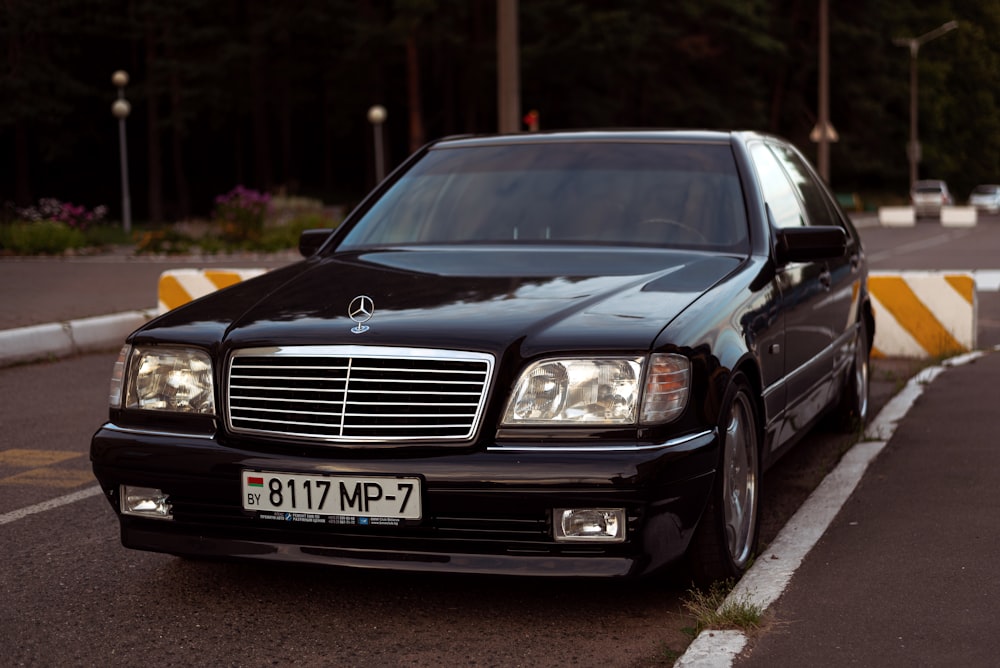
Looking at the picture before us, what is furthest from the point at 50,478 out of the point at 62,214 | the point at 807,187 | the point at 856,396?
the point at 62,214

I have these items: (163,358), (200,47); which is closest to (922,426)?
(163,358)

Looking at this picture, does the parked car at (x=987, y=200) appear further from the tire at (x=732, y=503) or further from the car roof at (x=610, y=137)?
the tire at (x=732, y=503)

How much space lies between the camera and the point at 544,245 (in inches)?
203

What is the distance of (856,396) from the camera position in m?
7.18

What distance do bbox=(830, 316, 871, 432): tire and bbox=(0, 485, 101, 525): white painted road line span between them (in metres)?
3.57

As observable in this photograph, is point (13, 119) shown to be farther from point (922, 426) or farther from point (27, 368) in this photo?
point (922, 426)

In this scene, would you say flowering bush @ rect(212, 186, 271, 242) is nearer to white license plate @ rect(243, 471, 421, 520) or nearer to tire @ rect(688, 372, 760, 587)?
tire @ rect(688, 372, 760, 587)

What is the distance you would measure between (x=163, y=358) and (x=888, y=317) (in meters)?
7.39

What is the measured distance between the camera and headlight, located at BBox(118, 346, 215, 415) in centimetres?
417

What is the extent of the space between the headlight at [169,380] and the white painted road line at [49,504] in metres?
1.41

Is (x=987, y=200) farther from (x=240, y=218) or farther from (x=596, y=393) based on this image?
(x=596, y=393)

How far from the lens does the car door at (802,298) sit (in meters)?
5.31

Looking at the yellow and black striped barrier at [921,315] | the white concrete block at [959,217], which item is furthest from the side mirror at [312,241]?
the white concrete block at [959,217]

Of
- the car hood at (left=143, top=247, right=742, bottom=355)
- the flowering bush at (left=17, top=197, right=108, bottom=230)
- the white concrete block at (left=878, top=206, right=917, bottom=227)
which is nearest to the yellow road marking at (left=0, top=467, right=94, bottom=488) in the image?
the car hood at (left=143, top=247, right=742, bottom=355)
